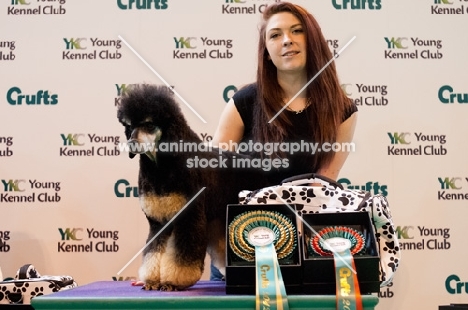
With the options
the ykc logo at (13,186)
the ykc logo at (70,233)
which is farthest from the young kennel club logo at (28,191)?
the ykc logo at (70,233)

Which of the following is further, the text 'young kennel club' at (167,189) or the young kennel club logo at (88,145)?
the young kennel club logo at (88,145)

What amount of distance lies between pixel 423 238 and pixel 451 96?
60 centimetres

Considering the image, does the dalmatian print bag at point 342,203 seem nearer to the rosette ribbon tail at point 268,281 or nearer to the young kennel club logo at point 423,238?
the rosette ribbon tail at point 268,281

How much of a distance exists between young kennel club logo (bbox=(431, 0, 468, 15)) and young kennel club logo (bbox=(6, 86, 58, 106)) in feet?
5.36

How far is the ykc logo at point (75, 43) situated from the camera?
2107 mm

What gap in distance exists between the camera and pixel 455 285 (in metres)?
1.94

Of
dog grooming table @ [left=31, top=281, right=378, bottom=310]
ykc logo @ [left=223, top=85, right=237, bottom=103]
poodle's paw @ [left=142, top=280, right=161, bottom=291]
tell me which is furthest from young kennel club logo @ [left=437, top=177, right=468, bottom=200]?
poodle's paw @ [left=142, top=280, right=161, bottom=291]

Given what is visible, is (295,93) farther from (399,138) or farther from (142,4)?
(142,4)

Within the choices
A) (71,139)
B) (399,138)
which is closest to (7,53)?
(71,139)

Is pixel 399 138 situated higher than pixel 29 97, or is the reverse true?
pixel 29 97

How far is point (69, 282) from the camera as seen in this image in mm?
1627

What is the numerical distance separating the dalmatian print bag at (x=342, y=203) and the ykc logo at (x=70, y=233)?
1092 millimetres

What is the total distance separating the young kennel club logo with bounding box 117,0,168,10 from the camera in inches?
83.2

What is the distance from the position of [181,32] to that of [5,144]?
862 millimetres
